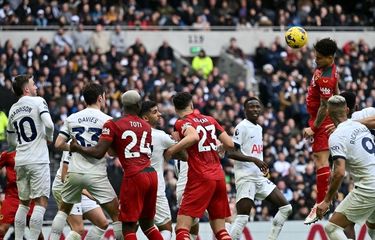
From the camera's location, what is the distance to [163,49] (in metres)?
33.3

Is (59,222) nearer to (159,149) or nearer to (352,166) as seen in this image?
(159,149)

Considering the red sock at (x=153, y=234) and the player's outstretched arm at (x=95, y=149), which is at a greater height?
the player's outstretched arm at (x=95, y=149)

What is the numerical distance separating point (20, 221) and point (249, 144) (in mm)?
3757

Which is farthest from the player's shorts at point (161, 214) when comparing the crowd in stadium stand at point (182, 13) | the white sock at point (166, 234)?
the crowd in stadium stand at point (182, 13)

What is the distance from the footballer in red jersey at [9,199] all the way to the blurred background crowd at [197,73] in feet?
21.0

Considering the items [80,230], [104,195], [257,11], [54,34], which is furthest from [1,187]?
[257,11]

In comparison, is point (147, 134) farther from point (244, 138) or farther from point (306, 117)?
point (306, 117)

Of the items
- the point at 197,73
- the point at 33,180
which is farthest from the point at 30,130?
the point at 197,73

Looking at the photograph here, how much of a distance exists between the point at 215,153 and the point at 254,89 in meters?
16.4

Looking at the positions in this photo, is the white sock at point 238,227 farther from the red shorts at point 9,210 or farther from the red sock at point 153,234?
the red shorts at point 9,210

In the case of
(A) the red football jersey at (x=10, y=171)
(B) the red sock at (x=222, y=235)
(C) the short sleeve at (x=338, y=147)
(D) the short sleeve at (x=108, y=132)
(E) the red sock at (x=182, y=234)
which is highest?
(D) the short sleeve at (x=108, y=132)

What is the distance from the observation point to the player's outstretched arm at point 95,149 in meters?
16.2

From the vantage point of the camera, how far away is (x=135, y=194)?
53.2ft

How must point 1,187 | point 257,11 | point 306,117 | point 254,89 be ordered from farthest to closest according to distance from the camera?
point 257,11 < point 254,89 < point 306,117 < point 1,187
